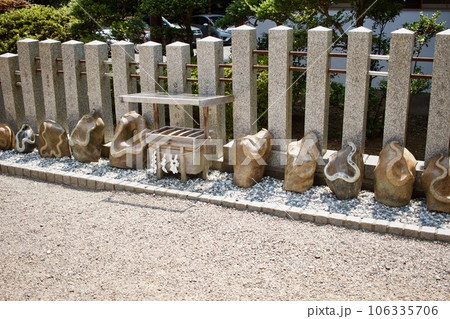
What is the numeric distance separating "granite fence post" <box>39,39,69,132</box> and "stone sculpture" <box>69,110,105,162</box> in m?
0.81

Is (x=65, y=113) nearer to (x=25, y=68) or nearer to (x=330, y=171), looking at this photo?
(x=25, y=68)

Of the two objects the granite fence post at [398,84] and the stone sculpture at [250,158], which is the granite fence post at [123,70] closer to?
the stone sculpture at [250,158]

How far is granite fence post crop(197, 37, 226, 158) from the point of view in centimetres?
656

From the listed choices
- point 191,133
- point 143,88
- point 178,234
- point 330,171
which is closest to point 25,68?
point 143,88

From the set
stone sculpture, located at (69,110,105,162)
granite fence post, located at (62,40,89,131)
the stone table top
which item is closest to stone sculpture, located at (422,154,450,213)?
the stone table top

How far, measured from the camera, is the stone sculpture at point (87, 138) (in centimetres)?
727

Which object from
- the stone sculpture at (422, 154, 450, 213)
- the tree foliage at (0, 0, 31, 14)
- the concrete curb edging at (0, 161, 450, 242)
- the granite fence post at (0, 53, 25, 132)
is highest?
the tree foliage at (0, 0, 31, 14)

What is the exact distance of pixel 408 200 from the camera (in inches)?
220

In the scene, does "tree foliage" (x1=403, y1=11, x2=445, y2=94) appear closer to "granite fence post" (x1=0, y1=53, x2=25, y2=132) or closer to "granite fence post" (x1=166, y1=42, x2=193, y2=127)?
"granite fence post" (x1=166, y1=42, x2=193, y2=127)

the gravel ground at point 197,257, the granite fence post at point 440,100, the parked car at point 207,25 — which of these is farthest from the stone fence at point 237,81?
the parked car at point 207,25

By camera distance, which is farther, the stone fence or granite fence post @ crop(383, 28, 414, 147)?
the stone fence

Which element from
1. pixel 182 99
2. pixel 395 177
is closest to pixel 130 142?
pixel 182 99

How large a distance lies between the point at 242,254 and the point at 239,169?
5.57 ft

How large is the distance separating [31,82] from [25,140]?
0.92 meters
